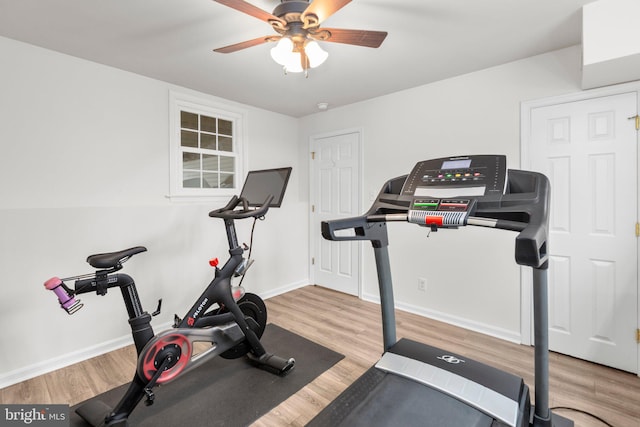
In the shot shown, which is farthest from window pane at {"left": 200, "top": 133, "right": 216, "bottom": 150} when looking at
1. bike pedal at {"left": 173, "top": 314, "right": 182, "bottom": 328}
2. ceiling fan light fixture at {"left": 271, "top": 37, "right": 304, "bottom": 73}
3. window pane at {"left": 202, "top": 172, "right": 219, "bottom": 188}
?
bike pedal at {"left": 173, "top": 314, "right": 182, "bottom": 328}

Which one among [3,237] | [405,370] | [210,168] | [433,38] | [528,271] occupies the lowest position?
[405,370]

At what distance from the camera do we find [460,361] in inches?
65.2

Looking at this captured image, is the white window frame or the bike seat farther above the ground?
the white window frame

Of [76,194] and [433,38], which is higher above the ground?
[433,38]

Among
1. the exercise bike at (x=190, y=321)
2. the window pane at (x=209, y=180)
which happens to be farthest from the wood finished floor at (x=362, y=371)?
the window pane at (x=209, y=180)

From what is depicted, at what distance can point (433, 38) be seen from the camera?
7.17 feet

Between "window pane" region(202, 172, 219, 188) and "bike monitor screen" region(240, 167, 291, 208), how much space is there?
3.36 ft

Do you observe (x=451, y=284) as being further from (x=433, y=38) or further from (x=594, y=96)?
(x=433, y=38)

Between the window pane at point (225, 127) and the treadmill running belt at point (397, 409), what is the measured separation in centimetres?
295

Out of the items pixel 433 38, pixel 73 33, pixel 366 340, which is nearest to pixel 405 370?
pixel 366 340

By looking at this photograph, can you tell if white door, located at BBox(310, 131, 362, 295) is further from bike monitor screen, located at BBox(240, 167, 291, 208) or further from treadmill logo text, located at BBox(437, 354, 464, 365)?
treadmill logo text, located at BBox(437, 354, 464, 365)

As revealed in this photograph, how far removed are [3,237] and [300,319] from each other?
2.42m

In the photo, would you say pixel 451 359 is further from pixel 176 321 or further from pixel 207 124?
pixel 207 124

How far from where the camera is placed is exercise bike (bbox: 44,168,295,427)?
1.66 metres
